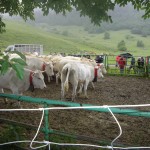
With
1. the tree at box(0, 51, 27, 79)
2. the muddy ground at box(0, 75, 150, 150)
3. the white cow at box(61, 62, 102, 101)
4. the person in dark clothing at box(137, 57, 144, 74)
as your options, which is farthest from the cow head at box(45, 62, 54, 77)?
the tree at box(0, 51, 27, 79)

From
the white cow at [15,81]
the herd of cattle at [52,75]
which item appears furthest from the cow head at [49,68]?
the white cow at [15,81]

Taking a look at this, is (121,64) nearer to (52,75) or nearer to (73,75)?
(52,75)

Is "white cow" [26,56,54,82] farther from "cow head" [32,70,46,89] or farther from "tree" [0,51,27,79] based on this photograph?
"tree" [0,51,27,79]

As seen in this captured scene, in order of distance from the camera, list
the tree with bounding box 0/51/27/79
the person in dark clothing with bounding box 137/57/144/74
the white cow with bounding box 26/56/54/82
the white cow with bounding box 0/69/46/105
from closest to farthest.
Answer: the tree with bounding box 0/51/27/79 → the white cow with bounding box 0/69/46/105 → the white cow with bounding box 26/56/54/82 → the person in dark clothing with bounding box 137/57/144/74

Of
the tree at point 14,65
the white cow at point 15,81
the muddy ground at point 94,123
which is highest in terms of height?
the tree at point 14,65

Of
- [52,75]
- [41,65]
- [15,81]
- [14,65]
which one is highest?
[14,65]

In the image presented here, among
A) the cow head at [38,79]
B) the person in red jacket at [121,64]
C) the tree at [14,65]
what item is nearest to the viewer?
the tree at [14,65]

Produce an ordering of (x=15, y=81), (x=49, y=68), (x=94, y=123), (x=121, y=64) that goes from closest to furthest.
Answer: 1. (x=94, y=123)
2. (x=15, y=81)
3. (x=49, y=68)
4. (x=121, y=64)

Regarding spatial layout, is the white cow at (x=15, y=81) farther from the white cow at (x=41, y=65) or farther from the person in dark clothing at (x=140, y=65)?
the person in dark clothing at (x=140, y=65)

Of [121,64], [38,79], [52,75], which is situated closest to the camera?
[38,79]

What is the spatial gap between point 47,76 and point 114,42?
81.0m

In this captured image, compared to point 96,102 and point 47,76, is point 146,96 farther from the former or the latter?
point 47,76

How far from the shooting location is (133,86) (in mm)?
14281

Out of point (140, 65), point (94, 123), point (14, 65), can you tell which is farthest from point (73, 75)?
point (140, 65)
